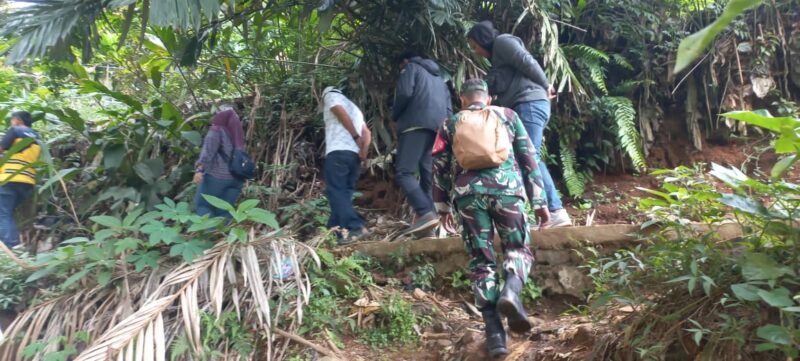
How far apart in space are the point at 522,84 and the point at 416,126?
2.76 feet

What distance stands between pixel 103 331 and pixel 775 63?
6.21 metres

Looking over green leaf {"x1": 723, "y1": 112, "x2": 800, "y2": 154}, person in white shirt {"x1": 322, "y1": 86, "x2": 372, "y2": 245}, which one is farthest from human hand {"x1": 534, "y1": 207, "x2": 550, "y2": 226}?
person in white shirt {"x1": 322, "y1": 86, "x2": 372, "y2": 245}

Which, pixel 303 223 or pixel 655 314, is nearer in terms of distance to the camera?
pixel 655 314

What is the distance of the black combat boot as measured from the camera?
3053 millimetres

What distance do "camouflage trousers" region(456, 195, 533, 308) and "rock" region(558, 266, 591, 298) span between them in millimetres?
878

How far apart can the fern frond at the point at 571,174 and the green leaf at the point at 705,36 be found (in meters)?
4.37

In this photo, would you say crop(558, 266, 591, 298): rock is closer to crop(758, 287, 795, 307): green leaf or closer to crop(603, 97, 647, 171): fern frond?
crop(758, 287, 795, 307): green leaf

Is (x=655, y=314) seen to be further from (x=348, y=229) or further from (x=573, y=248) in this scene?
(x=348, y=229)

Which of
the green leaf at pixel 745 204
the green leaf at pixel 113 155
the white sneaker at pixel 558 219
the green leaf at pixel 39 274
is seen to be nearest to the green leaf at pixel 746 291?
the green leaf at pixel 745 204

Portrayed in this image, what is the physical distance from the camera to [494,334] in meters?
3.07

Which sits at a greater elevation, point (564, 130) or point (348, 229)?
point (564, 130)

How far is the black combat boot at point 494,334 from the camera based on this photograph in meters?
3.05

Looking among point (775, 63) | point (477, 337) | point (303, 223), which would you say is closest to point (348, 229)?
point (303, 223)

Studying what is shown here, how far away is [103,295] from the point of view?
3.90 m
